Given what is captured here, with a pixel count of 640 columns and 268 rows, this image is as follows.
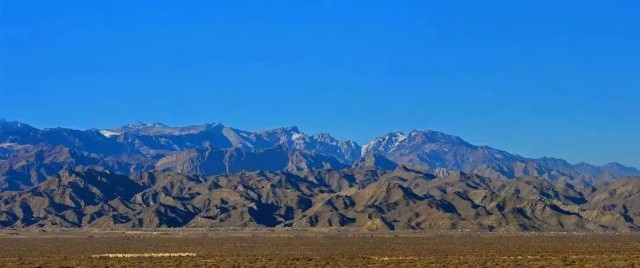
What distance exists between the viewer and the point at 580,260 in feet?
302

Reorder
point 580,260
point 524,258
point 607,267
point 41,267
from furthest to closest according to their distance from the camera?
point 524,258
point 580,260
point 41,267
point 607,267

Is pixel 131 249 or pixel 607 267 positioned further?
pixel 131 249

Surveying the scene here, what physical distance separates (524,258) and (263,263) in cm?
2548

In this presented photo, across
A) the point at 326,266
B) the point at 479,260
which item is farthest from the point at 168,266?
the point at 479,260

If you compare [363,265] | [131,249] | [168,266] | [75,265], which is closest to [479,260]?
[363,265]

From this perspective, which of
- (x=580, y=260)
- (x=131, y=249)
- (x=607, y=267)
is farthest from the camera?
(x=131, y=249)

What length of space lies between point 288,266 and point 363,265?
6327 millimetres

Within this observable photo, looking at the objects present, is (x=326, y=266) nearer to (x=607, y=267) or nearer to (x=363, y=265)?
(x=363, y=265)

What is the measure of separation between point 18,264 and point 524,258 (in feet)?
152

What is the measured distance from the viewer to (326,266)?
280 ft

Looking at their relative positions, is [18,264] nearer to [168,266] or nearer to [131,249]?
[168,266]

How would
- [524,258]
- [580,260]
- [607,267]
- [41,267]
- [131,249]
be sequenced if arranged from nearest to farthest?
1. [607,267]
2. [41,267]
3. [580,260]
4. [524,258]
5. [131,249]

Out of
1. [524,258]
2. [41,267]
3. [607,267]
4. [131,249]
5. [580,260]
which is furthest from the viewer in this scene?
[131,249]

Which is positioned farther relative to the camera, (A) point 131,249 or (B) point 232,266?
(A) point 131,249
